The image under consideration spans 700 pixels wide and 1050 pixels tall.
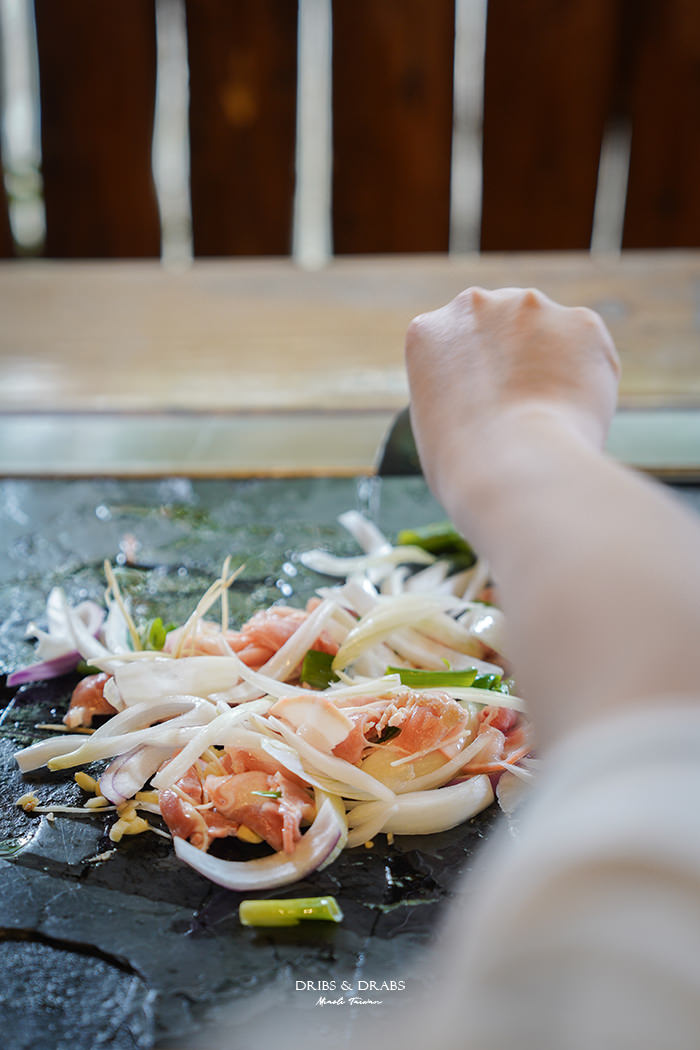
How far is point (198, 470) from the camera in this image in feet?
6.57

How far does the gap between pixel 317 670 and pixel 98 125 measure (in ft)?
12.2

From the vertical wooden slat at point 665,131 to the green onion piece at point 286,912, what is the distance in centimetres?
416

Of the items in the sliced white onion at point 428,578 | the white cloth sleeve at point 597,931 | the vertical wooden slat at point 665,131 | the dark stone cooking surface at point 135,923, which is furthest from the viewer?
the vertical wooden slat at point 665,131

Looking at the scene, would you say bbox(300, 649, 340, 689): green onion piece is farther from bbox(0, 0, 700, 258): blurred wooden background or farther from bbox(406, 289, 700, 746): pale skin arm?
bbox(0, 0, 700, 258): blurred wooden background

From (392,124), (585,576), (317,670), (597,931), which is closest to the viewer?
(597,931)

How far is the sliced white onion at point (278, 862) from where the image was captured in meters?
0.94

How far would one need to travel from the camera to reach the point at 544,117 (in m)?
4.16

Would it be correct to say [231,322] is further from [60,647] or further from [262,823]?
[262,823]

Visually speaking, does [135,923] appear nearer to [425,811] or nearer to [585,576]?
[425,811]

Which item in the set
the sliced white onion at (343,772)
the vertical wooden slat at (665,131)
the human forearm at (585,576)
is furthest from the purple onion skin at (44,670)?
the vertical wooden slat at (665,131)

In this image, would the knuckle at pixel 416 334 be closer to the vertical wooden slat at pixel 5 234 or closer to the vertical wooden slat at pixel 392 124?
the vertical wooden slat at pixel 392 124

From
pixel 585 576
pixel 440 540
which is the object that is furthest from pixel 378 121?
pixel 585 576

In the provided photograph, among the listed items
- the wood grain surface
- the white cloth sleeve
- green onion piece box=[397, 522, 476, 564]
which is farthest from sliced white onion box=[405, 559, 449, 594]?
the white cloth sleeve

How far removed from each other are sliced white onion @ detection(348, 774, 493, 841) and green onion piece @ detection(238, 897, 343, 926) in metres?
0.13
